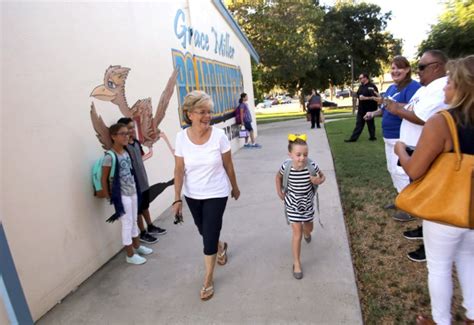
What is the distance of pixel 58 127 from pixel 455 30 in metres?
15.8

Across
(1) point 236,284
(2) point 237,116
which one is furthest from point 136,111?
(2) point 237,116

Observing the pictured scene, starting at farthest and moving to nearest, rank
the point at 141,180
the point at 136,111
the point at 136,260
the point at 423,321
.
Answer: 1. the point at 136,111
2. the point at 141,180
3. the point at 136,260
4. the point at 423,321

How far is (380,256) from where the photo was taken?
3.59 m

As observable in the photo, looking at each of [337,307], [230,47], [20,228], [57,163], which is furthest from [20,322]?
[230,47]

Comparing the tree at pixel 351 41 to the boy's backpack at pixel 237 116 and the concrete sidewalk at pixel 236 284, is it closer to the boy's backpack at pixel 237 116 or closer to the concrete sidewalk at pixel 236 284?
the boy's backpack at pixel 237 116

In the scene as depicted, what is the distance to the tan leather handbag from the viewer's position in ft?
6.45

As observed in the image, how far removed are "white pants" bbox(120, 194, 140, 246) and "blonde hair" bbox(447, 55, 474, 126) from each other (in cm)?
297

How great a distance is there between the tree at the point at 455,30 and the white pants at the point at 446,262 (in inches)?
574

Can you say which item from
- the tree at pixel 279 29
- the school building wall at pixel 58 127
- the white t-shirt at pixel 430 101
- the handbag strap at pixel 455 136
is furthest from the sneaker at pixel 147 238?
the tree at pixel 279 29

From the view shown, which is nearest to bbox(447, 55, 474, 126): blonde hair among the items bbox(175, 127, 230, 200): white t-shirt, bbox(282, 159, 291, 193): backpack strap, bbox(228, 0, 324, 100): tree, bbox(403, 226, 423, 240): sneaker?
bbox(282, 159, 291, 193): backpack strap

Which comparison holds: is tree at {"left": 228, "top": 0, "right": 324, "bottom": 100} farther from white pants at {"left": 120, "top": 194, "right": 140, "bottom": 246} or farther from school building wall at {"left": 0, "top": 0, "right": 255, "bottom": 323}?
white pants at {"left": 120, "top": 194, "right": 140, "bottom": 246}

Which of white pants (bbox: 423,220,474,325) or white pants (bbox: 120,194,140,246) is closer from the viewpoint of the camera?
white pants (bbox: 423,220,474,325)

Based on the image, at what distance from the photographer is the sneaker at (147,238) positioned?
4.35 metres

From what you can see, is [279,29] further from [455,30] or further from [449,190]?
[449,190]
